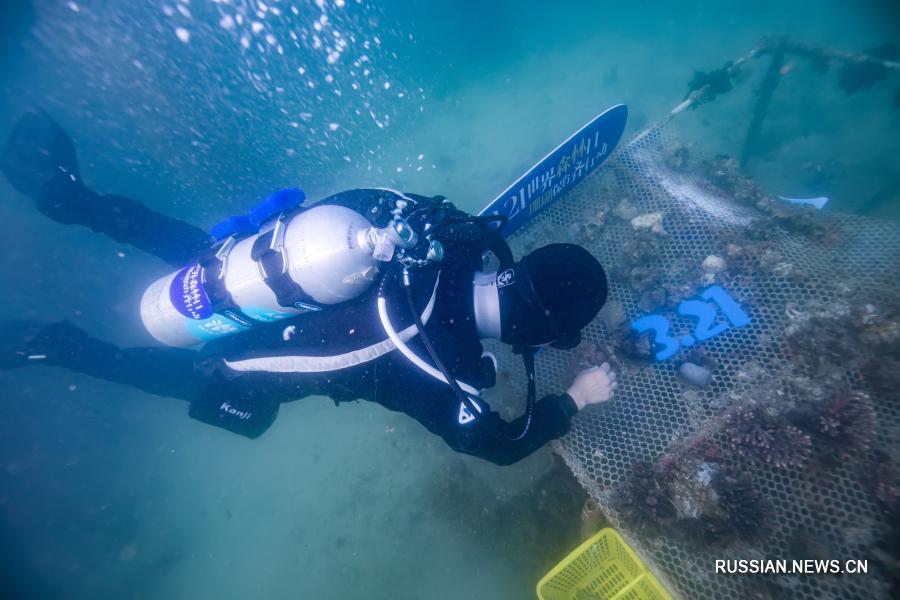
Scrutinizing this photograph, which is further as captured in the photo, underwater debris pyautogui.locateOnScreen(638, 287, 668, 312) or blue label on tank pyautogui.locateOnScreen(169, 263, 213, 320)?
underwater debris pyautogui.locateOnScreen(638, 287, 668, 312)

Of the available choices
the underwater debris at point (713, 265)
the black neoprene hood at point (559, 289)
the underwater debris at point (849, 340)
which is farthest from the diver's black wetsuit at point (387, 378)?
the underwater debris at point (713, 265)

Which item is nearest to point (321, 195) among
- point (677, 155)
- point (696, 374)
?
point (677, 155)

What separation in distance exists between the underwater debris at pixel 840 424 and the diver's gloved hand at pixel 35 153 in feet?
42.6

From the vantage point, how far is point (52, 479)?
43.0 feet

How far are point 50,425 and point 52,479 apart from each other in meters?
3.35

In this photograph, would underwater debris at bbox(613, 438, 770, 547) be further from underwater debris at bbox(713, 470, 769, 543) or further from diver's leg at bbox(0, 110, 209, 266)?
diver's leg at bbox(0, 110, 209, 266)

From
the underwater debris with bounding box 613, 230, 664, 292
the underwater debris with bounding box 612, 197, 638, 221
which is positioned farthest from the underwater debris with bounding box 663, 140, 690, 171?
the underwater debris with bounding box 613, 230, 664, 292

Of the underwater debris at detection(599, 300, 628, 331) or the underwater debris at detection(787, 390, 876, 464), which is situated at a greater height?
the underwater debris at detection(599, 300, 628, 331)

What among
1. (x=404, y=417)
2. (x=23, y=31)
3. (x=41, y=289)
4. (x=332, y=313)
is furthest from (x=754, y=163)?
(x=41, y=289)

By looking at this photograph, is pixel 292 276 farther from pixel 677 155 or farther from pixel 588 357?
pixel 677 155

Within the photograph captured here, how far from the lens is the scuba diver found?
291 cm

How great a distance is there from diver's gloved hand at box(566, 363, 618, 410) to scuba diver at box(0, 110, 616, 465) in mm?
12

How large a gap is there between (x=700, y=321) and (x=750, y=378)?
77cm

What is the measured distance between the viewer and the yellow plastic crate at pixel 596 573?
3.44 metres
